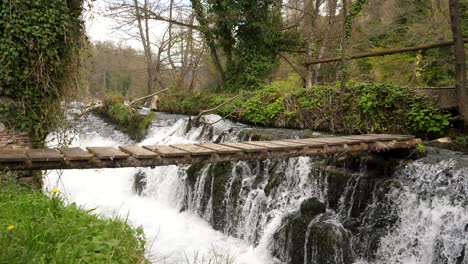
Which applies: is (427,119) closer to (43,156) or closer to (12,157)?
(43,156)

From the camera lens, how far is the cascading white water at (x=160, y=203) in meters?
6.00

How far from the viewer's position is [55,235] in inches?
109

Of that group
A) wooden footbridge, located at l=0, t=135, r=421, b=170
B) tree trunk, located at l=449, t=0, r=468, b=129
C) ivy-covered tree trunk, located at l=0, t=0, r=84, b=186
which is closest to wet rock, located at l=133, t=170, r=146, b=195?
ivy-covered tree trunk, located at l=0, t=0, r=84, b=186

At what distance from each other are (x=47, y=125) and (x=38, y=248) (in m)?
2.96

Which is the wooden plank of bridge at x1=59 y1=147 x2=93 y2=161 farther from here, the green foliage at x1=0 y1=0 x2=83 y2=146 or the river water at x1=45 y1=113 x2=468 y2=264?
the green foliage at x1=0 y1=0 x2=83 y2=146

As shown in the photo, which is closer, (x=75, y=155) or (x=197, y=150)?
(x=75, y=155)

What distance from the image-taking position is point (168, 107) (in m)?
15.7

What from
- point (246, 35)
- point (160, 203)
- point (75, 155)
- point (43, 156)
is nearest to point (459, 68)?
point (75, 155)

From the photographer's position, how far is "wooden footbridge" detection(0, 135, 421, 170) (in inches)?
143

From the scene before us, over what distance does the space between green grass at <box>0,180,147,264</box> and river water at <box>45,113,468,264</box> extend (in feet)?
1.62

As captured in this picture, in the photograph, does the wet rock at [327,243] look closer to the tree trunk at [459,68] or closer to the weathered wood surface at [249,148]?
the weathered wood surface at [249,148]

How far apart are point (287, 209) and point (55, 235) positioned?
421cm

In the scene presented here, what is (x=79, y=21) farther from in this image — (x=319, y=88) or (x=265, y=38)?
(x=265, y=38)

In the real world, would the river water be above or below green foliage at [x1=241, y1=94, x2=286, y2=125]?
below
